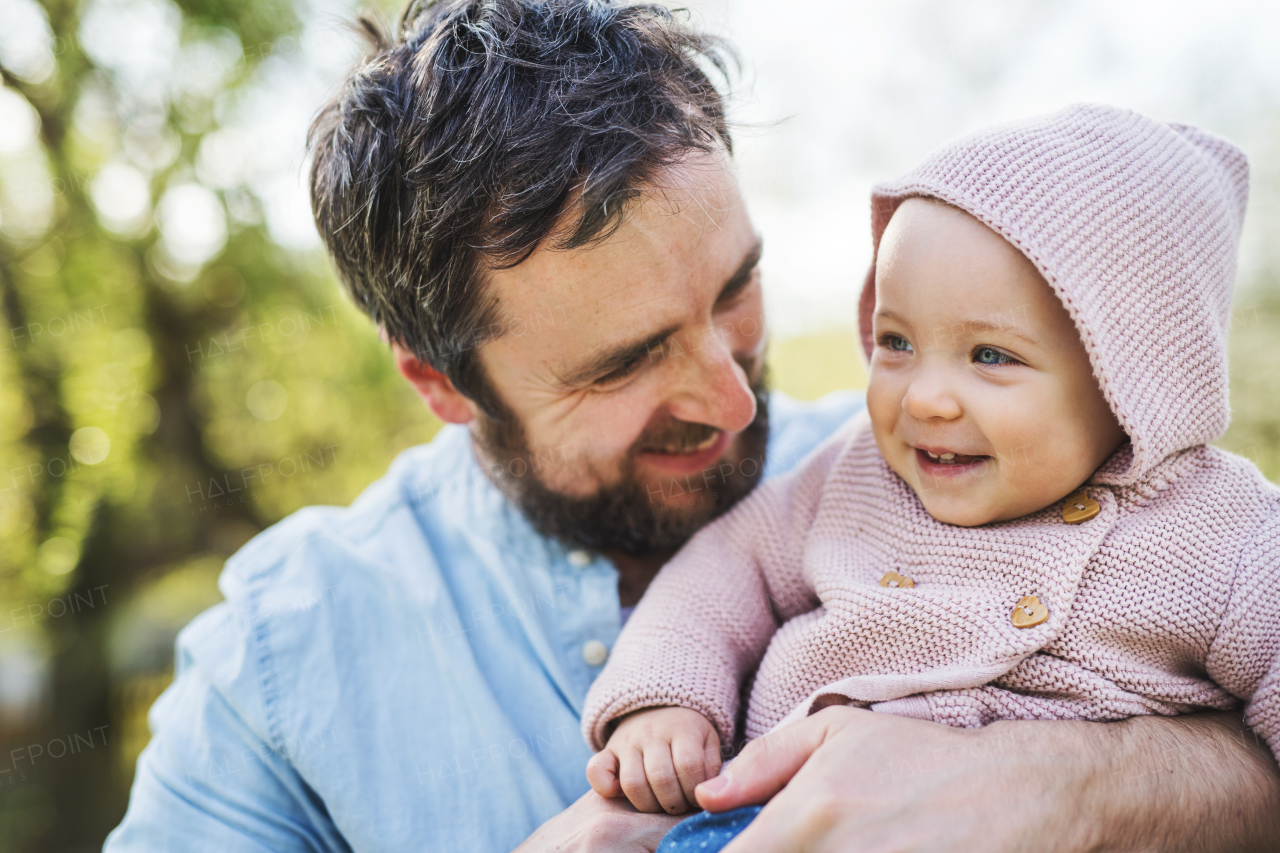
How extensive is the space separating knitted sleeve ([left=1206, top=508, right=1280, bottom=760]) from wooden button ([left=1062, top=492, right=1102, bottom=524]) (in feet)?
0.67

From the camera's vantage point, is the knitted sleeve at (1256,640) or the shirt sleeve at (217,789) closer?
the knitted sleeve at (1256,640)

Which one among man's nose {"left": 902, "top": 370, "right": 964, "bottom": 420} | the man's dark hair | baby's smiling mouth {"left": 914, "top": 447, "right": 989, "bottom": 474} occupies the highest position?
the man's dark hair

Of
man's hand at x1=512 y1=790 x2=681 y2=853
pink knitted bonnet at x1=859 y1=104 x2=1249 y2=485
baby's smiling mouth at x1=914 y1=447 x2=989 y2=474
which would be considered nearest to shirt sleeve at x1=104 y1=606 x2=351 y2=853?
man's hand at x1=512 y1=790 x2=681 y2=853

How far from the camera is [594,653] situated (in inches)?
67.3

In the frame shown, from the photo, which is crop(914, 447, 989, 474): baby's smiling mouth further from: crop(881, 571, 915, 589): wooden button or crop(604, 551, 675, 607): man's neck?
crop(604, 551, 675, 607): man's neck

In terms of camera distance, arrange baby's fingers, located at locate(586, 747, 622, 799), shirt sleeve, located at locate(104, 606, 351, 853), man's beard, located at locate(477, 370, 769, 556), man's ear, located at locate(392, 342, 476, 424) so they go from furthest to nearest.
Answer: man's ear, located at locate(392, 342, 476, 424) < man's beard, located at locate(477, 370, 769, 556) < shirt sleeve, located at locate(104, 606, 351, 853) < baby's fingers, located at locate(586, 747, 622, 799)

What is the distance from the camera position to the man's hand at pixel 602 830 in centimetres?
121

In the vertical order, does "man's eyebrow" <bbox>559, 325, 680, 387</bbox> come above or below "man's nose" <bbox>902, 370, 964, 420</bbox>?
below

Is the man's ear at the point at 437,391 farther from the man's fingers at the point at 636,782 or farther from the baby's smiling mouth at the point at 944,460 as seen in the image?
the baby's smiling mouth at the point at 944,460

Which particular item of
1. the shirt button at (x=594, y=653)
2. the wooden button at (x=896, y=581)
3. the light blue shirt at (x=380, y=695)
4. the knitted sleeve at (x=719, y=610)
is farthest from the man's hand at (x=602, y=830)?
the wooden button at (x=896, y=581)

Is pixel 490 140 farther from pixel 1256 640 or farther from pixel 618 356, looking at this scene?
pixel 1256 640

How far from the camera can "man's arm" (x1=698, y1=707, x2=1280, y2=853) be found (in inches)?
41.8

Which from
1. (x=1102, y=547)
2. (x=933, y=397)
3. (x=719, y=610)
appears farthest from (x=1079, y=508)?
(x=719, y=610)

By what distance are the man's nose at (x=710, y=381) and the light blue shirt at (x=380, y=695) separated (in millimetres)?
442
